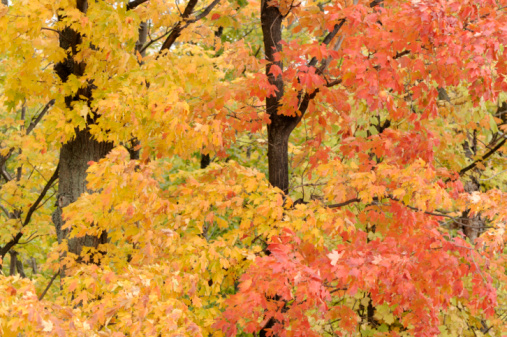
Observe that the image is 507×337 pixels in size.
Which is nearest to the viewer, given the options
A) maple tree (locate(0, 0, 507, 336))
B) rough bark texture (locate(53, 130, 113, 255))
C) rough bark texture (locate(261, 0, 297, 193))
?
maple tree (locate(0, 0, 507, 336))

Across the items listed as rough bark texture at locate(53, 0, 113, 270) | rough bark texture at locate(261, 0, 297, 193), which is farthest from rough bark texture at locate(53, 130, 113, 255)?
rough bark texture at locate(261, 0, 297, 193)

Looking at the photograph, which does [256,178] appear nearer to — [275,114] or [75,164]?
[275,114]

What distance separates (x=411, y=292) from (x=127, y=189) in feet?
9.75

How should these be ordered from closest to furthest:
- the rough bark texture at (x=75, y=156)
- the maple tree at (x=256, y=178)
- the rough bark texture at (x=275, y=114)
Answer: the maple tree at (x=256, y=178) < the rough bark texture at (x=275, y=114) < the rough bark texture at (x=75, y=156)

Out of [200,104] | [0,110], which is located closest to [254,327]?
[200,104]

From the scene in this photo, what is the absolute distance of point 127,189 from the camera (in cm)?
417

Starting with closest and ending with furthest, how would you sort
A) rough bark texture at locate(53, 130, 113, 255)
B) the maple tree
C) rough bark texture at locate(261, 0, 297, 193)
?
the maple tree
rough bark texture at locate(261, 0, 297, 193)
rough bark texture at locate(53, 130, 113, 255)

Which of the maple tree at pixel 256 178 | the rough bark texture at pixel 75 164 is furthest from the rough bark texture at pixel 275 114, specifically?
the rough bark texture at pixel 75 164

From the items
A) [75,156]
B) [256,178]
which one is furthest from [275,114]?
[75,156]

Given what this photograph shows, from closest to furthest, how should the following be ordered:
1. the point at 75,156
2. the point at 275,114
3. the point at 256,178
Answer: the point at 256,178
the point at 275,114
the point at 75,156

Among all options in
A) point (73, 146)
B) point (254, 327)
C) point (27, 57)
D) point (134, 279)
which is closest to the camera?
point (134, 279)

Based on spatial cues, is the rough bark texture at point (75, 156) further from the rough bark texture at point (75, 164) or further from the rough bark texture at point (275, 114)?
the rough bark texture at point (275, 114)

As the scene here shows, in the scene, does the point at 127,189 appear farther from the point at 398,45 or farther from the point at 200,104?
the point at 398,45

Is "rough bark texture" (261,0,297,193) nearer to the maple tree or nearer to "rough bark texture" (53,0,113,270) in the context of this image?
the maple tree
